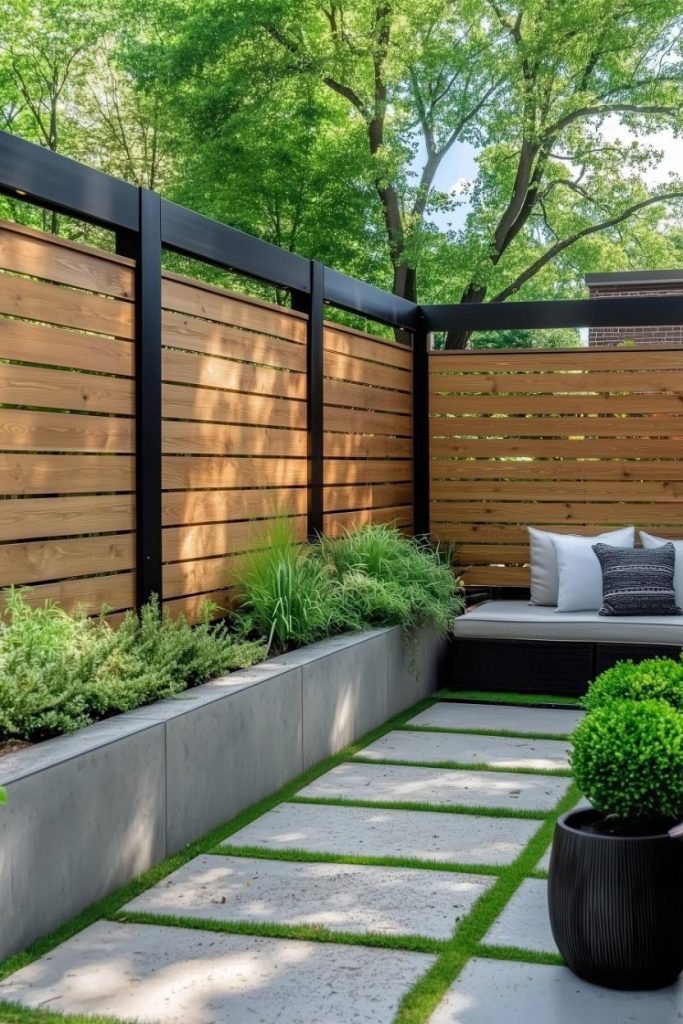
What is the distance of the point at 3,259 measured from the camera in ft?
13.1

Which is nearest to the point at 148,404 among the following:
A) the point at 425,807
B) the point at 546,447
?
the point at 425,807

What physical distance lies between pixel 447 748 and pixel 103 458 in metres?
2.16

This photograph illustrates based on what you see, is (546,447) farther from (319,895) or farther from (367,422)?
(319,895)

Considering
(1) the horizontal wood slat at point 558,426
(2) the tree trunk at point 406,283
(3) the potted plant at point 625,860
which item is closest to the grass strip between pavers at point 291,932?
(3) the potted plant at point 625,860

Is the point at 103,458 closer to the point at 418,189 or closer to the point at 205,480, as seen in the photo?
the point at 205,480

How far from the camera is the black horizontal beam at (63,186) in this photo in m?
4.05

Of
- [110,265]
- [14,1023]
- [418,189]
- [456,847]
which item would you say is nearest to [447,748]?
[456,847]

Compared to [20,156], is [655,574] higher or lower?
lower

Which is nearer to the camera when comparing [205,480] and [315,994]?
[315,994]

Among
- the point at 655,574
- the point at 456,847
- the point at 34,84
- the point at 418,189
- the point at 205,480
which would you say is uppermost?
the point at 34,84

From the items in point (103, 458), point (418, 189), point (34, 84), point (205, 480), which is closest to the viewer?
point (103, 458)

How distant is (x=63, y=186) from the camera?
4367 millimetres

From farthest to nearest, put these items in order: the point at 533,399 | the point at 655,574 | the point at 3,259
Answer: the point at 533,399
the point at 655,574
the point at 3,259

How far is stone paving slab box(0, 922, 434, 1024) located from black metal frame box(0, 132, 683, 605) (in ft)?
6.50
